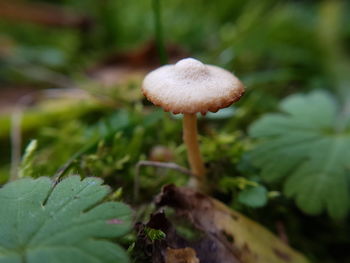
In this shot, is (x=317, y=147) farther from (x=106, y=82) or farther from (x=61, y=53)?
(x=61, y=53)

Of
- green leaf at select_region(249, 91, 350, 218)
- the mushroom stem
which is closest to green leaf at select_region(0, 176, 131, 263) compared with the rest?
the mushroom stem

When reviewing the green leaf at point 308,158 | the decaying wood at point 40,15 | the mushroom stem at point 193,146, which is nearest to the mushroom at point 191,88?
the mushroom stem at point 193,146

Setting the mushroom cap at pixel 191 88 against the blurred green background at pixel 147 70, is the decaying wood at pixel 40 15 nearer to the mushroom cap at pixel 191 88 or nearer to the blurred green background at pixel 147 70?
the blurred green background at pixel 147 70

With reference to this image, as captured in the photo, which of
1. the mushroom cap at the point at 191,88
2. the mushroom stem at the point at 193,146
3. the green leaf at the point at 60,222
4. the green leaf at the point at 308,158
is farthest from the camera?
the green leaf at the point at 308,158

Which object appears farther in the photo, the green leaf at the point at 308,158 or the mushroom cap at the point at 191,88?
the green leaf at the point at 308,158

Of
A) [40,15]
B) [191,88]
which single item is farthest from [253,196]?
[40,15]

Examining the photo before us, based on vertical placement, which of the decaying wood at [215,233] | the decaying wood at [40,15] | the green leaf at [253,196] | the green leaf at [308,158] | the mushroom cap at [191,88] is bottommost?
the decaying wood at [215,233]
